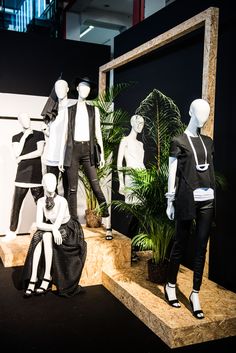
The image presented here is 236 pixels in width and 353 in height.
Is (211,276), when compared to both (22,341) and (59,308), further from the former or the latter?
(22,341)

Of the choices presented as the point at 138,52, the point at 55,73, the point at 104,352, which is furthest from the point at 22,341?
the point at 55,73

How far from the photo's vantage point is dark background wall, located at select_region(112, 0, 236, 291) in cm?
398

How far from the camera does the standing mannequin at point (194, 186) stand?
3.23m

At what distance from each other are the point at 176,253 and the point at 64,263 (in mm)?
1290

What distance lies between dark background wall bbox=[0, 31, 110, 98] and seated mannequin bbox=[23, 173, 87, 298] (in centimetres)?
289

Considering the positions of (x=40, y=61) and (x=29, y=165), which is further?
(x=40, y=61)

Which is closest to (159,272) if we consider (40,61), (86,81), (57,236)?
(57,236)

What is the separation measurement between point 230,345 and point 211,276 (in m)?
1.07

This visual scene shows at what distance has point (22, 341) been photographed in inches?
123

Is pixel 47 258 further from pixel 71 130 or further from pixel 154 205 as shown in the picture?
pixel 71 130

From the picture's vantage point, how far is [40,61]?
21.2 feet

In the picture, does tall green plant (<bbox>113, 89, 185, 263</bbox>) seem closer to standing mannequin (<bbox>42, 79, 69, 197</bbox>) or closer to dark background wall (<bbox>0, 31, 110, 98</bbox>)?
standing mannequin (<bbox>42, 79, 69, 197</bbox>)

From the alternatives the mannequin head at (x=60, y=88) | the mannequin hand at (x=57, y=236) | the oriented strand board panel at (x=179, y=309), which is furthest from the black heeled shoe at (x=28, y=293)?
the mannequin head at (x=60, y=88)

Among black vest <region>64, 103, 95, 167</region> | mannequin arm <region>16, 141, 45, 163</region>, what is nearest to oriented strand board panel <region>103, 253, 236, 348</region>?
black vest <region>64, 103, 95, 167</region>
